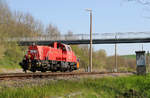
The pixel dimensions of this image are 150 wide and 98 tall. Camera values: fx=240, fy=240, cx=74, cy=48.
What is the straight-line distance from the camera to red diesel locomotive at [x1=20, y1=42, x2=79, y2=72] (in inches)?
797

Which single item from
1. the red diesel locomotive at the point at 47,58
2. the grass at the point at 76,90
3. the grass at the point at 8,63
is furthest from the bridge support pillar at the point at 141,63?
the grass at the point at 8,63

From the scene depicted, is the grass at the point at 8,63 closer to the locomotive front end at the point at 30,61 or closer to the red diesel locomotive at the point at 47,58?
the red diesel locomotive at the point at 47,58

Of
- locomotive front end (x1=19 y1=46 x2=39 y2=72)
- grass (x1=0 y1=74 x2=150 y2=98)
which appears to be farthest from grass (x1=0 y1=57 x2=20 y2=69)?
grass (x1=0 y1=74 x2=150 y2=98)

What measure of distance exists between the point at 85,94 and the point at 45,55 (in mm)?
13029

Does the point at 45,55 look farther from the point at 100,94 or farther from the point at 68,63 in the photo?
the point at 100,94

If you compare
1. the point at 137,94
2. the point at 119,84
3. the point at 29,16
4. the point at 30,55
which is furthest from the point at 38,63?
the point at 29,16

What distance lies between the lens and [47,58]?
2169cm

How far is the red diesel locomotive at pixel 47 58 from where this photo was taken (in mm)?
20250

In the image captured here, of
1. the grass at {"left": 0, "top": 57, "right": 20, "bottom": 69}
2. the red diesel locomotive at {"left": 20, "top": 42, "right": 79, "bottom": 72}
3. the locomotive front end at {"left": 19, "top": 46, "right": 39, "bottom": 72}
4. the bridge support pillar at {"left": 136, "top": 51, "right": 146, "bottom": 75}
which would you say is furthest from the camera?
the grass at {"left": 0, "top": 57, "right": 20, "bottom": 69}

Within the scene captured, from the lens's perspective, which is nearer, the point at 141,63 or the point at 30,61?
the point at 30,61

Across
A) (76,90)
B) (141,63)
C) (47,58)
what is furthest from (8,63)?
(76,90)

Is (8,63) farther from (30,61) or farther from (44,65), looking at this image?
(30,61)

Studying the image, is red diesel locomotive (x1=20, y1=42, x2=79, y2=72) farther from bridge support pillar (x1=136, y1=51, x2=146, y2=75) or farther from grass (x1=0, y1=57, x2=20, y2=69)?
grass (x1=0, y1=57, x2=20, y2=69)

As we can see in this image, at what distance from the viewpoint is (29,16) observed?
68.8 m
